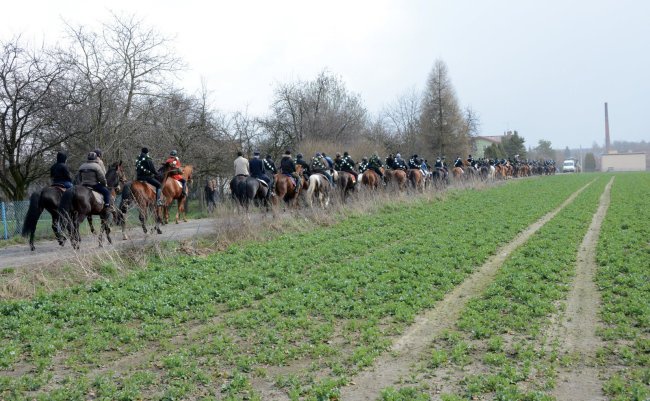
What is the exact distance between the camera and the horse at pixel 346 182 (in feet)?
80.6

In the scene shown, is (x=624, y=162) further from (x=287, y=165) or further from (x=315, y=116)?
(x=287, y=165)

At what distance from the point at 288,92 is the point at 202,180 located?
18.6 metres

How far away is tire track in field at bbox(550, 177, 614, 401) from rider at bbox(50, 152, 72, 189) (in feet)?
37.9

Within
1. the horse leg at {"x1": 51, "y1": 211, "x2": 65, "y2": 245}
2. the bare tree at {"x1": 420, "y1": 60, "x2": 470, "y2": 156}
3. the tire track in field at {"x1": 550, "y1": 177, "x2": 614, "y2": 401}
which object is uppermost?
the bare tree at {"x1": 420, "y1": 60, "x2": 470, "y2": 156}

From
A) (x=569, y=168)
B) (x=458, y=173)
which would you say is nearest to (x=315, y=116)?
(x=458, y=173)

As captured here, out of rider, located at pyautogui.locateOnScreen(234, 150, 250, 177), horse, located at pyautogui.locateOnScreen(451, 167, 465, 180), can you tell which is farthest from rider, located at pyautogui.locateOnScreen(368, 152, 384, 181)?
horse, located at pyautogui.locateOnScreen(451, 167, 465, 180)

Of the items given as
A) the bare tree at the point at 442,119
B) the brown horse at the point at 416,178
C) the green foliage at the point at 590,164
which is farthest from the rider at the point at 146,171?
the green foliage at the point at 590,164

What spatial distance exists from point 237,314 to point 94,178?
744cm

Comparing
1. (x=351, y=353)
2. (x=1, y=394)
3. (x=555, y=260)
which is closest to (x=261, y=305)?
(x=351, y=353)

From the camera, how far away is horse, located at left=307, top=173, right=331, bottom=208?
21.9 m

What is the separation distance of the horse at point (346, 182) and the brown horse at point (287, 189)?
2.76 meters

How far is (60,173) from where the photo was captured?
14328 millimetres

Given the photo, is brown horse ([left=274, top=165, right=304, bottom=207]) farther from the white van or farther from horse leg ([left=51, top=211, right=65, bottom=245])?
the white van

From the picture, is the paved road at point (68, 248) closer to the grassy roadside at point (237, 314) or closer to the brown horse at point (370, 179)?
the grassy roadside at point (237, 314)
